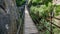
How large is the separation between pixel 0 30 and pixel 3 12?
0.12 metres

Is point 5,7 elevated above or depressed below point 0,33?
above

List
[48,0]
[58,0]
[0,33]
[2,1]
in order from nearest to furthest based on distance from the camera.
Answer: [0,33] < [2,1] < [48,0] < [58,0]

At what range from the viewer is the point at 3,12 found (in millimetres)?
930

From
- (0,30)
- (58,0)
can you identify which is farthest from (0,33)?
(58,0)

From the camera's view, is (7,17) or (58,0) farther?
(58,0)

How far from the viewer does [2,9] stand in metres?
0.95

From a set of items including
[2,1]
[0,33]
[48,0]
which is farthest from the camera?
[48,0]

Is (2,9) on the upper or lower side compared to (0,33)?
upper

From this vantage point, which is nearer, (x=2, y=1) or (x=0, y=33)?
(x=0, y=33)

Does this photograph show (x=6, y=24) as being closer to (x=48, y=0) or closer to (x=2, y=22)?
(x=2, y=22)

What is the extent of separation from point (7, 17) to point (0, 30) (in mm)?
93

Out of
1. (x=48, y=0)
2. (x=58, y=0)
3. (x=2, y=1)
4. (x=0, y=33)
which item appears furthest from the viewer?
(x=58, y=0)

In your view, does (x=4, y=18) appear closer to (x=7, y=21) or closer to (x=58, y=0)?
(x=7, y=21)

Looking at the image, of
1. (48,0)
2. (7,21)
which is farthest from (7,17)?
(48,0)
